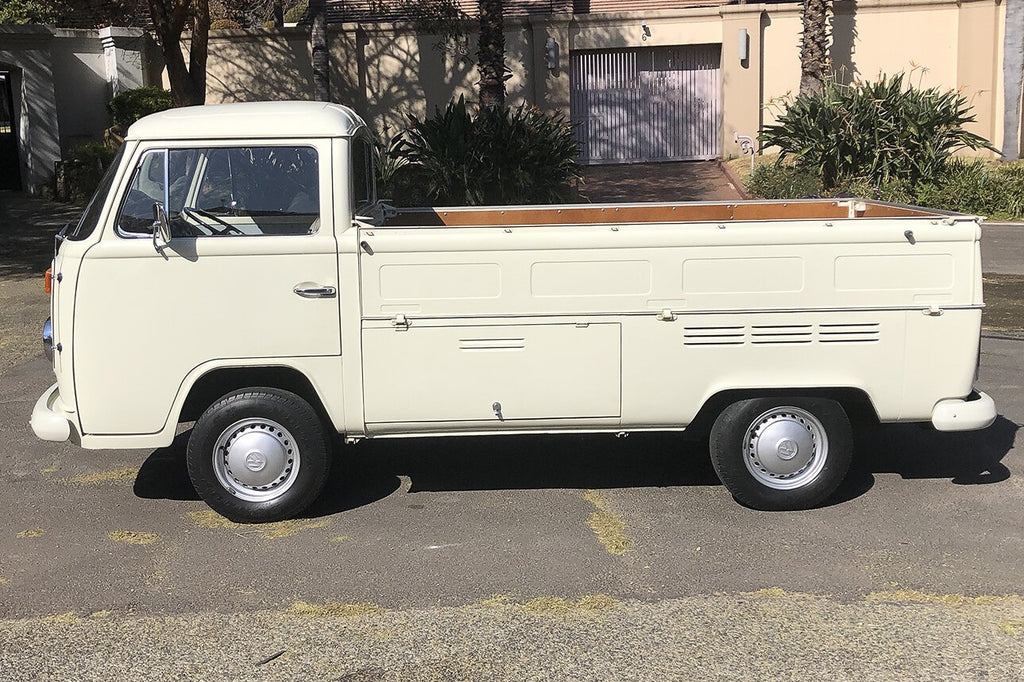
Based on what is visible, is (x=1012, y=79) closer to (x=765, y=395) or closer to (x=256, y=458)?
(x=765, y=395)

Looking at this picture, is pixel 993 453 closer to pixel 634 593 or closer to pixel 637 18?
pixel 634 593

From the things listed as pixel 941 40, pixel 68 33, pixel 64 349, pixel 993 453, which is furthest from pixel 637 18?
pixel 64 349

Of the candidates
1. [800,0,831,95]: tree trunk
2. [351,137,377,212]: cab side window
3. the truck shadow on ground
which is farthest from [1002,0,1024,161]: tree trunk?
[351,137,377,212]: cab side window

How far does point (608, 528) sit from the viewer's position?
563 cm

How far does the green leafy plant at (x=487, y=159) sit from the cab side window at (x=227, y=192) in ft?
34.7

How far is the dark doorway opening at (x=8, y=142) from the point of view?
21.3 m

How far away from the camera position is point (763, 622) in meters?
4.56

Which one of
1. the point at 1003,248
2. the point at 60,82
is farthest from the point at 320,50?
the point at 1003,248

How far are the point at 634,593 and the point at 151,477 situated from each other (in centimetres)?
315

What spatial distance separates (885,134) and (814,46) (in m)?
3.40

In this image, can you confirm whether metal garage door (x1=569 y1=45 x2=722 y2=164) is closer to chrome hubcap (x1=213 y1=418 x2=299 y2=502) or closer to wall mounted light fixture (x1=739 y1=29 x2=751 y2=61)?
wall mounted light fixture (x1=739 y1=29 x2=751 y2=61)

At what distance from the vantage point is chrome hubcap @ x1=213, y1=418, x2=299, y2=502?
221 inches

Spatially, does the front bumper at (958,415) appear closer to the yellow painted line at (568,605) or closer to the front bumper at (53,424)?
the yellow painted line at (568,605)

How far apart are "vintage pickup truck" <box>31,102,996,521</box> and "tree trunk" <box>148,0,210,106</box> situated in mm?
12232
